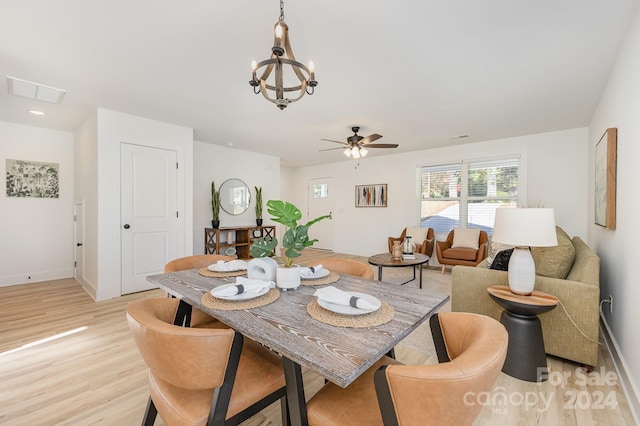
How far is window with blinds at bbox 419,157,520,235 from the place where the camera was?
4.91 m

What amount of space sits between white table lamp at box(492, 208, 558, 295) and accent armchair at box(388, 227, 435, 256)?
10.3 feet

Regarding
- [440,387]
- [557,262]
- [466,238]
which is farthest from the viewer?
[466,238]

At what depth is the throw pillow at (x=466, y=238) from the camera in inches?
190

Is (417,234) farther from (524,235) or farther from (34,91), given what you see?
(34,91)

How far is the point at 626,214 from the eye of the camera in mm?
1988

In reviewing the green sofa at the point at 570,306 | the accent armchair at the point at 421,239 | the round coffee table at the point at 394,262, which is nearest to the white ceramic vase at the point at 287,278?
the green sofa at the point at 570,306

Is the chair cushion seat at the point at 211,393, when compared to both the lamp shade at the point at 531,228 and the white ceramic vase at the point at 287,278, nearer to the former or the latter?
the white ceramic vase at the point at 287,278

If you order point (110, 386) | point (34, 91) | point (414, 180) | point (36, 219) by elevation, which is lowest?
point (110, 386)

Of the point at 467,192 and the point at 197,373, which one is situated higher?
the point at 467,192

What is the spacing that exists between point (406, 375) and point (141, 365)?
7.06ft

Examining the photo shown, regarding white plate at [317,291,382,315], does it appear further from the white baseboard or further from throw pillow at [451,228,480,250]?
throw pillow at [451,228,480,250]

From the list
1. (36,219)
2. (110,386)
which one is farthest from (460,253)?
(36,219)

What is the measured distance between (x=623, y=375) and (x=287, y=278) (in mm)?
2297

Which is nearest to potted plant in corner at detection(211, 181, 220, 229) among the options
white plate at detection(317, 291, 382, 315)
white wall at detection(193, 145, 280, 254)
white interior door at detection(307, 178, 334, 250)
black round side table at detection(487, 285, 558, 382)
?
white wall at detection(193, 145, 280, 254)
